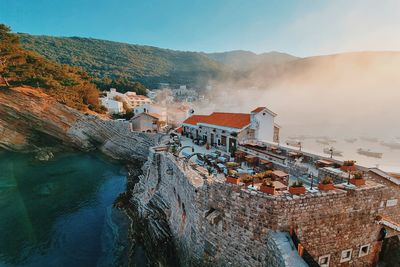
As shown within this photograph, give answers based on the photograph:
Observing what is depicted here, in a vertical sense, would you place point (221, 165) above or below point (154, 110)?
below

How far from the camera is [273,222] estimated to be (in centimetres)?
624

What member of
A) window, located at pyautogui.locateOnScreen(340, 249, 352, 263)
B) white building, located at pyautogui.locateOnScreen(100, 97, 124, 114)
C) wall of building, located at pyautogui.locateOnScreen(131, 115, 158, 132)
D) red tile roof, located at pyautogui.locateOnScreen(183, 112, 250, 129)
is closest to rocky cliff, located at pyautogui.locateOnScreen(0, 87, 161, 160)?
wall of building, located at pyautogui.locateOnScreen(131, 115, 158, 132)

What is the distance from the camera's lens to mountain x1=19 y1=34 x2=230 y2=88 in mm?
98375

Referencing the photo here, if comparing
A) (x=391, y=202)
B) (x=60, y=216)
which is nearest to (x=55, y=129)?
(x=60, y=216)

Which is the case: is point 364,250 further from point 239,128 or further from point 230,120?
point 230,120

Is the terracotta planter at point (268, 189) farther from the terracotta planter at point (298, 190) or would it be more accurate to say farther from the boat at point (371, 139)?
the boat at point (371, 139)

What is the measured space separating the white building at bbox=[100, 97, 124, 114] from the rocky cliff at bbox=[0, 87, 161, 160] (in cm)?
1443

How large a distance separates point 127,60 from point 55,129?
98.3m

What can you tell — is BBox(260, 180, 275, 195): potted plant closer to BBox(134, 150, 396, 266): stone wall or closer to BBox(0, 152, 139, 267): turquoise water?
BBox(134, 150, 396, 266): stone wall

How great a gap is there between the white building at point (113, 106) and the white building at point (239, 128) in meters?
36.4

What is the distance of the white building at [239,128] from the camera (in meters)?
18.3

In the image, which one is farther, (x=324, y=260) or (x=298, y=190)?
(x=324, y=260)

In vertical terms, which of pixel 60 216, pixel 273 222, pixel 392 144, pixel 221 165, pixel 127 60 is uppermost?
pixel 127 60

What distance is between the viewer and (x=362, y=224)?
7266mm
